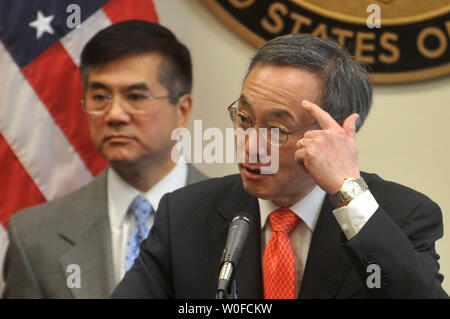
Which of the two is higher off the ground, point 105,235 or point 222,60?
point 222,60

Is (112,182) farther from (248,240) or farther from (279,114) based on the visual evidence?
(279,114)

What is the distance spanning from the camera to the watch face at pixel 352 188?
223cm

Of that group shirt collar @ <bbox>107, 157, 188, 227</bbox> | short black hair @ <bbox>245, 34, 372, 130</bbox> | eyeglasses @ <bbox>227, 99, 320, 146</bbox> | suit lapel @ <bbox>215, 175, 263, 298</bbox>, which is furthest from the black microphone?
shirt collar @ <bbox>107, 157, 188, 227</bbox>

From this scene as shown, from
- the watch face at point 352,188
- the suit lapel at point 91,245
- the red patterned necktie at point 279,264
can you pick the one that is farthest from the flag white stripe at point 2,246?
the watch face at point 352,188

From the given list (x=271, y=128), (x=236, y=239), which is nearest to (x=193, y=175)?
(x=271, y=128)

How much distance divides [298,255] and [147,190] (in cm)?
133

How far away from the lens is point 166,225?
104 inches

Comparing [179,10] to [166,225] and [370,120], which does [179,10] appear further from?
[166,225]

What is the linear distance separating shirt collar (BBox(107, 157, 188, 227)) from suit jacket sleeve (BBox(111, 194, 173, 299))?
0.98 meters

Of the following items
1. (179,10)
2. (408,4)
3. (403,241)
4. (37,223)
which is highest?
(179,10)

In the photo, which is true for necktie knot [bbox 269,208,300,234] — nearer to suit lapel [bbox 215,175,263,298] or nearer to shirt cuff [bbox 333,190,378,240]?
suit lapel [bbox 215,175,263,298]

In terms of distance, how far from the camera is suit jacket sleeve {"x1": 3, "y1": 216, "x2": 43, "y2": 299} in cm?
349

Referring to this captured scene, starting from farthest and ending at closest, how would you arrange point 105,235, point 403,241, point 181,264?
point 105,235 → point 181,264 → point 403,241

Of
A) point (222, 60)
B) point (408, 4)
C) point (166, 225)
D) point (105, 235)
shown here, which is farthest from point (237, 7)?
point (166, 225)
